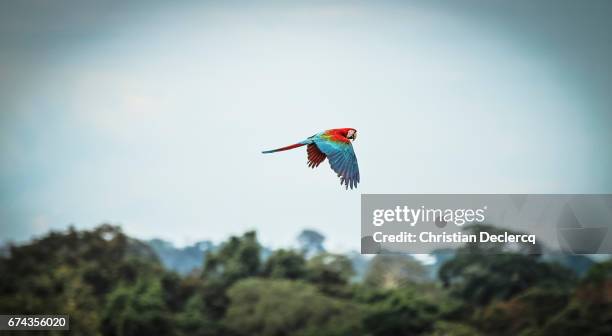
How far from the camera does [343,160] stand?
12070 millimetres

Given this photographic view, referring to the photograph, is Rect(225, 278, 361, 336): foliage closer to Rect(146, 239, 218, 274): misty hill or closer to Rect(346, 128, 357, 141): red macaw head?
Rect(346, 128, 357, 141): red macaw head

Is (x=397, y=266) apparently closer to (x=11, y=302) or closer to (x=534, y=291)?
(x=534, y=291)

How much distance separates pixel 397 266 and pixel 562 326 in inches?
436

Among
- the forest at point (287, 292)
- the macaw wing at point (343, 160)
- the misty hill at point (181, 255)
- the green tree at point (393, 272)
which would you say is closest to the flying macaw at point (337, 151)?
the macaw wing at point (343, 160)

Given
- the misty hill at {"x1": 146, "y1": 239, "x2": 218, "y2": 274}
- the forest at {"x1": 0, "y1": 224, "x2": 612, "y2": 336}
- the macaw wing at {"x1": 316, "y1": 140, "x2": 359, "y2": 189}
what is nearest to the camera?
the macaw wing at {"x1": 316, "y1": 140, "x2": 359, "y2": 189}

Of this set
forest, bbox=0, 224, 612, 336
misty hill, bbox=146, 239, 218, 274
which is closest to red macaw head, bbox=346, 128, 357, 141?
forest, bbox=0, 224, 612, 336

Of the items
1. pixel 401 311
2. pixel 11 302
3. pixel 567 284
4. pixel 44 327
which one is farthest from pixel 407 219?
pixel 11 302

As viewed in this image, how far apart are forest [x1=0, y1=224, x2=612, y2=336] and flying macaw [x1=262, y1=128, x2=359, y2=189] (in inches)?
541

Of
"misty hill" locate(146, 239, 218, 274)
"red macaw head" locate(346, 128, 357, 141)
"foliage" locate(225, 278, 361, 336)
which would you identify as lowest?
"foliage" locate(225, 278, 361, 336)

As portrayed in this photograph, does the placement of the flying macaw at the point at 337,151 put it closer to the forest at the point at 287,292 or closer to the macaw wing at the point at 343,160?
the macaw wing at the point at 343,160

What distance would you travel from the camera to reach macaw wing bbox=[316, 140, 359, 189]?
1188 cm

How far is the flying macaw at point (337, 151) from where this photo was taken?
11.9 meters

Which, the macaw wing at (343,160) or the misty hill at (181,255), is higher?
the misty hill at (181,255)

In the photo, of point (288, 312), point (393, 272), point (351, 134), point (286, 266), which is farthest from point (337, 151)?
point (393, 272)
